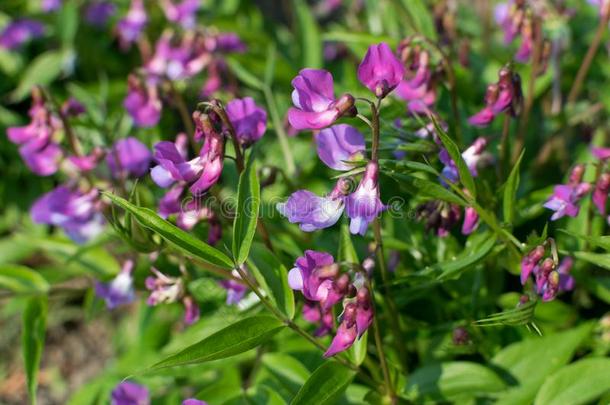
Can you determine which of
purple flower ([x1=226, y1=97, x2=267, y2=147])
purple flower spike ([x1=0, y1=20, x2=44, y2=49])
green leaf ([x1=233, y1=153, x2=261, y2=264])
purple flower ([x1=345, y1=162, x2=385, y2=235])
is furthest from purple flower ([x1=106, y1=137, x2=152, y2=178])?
purple flower spike ([x1=0, y1=20, x2=44, y2=49])

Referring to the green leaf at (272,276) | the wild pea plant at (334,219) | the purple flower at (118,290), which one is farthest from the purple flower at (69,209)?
the green leaf at (272,276)

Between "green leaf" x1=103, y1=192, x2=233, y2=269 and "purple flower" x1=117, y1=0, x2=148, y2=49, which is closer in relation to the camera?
"green leaf" x1=103, y1=192, x2=233, y2=269

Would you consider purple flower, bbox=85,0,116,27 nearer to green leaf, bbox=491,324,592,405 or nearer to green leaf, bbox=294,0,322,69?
green leaf, bbox=294,0,322,69

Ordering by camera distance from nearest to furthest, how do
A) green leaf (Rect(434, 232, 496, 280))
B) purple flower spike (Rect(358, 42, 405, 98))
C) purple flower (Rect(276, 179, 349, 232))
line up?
purple flower spike (Rect(358, 42, 405, 98)) → purple flower (Rect(276, 179, 349, 232)) → green leaf (Rect(434, 232, 496, 280))

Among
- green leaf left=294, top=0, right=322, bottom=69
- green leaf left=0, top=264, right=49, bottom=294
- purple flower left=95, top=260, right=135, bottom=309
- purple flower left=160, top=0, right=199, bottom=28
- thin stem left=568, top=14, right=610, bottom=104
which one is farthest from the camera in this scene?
purple flower left=160, top=0, right=199, bottom=28

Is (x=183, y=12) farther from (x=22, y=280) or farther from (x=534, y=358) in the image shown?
(x=534, y=358)

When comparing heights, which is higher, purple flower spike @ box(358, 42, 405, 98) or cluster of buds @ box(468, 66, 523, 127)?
purple flower spike @ box(358, 42, 405, 98)
